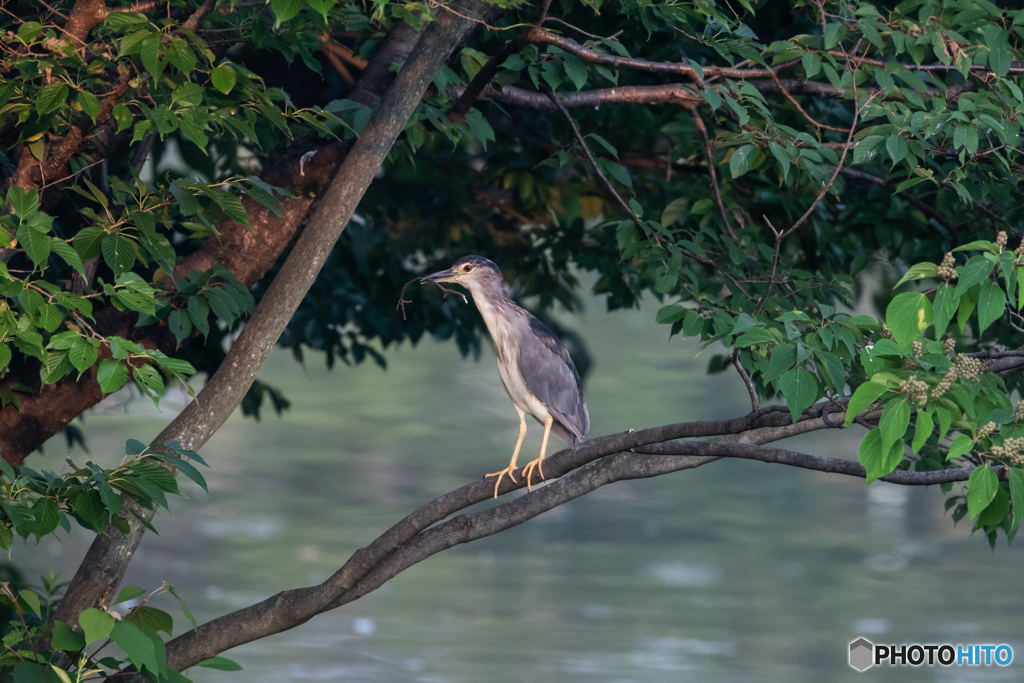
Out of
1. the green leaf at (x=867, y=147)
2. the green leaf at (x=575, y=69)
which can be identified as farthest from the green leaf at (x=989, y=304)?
the green leaf at (x=575, y=69)

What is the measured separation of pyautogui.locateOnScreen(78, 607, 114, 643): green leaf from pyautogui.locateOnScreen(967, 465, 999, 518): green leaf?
2429 millimetres

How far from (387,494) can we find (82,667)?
10.4 m

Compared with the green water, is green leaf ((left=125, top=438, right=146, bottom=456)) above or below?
above

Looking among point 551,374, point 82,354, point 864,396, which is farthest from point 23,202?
point 551,374

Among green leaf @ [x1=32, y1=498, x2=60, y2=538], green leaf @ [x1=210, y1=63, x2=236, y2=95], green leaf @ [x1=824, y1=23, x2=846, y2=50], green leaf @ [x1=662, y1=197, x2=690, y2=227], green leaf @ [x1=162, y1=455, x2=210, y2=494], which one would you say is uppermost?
green leaf @ [x1=824, y1=23, x2=846, y2=50]

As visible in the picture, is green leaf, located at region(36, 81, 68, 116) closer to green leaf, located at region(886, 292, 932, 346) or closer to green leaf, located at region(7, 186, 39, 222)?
green leaf, located at region(7, 186, 39, 222)

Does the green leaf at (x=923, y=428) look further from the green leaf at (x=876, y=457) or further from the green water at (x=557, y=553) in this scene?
the green water at (x=557, y=553)

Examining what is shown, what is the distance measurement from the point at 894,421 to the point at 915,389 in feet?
0.29

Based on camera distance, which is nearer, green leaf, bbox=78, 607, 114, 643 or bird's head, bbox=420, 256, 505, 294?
green leaf, bbox=78, 607, 114, 643

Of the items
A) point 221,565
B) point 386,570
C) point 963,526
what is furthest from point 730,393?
point 386,570

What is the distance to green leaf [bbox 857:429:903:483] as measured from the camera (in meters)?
Result: 2.15

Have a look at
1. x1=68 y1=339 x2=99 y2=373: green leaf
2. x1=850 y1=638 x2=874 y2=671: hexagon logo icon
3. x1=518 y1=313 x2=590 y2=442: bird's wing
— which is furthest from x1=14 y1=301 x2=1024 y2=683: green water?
x1=68 y1=339 x2=99 y2=373: green leaf

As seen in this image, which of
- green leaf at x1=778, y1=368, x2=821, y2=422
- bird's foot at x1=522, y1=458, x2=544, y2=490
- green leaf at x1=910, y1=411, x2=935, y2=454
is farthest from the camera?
bird's foot at x1=522, y1=458, x2=544, y2=490

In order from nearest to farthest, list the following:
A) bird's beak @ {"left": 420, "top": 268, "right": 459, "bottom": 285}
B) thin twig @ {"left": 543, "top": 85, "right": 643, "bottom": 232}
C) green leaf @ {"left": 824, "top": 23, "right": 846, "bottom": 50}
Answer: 1. green leaf @ {"left": 824, "top": 23, "right": 846, "bottom": 50}
2. thin twig @ {"left": 543, "top": 85, "right": 643, "bottom": 232}
3. bird's beak @ {"left": 420, "top": 268, "right": 459, "bottom": 285}
